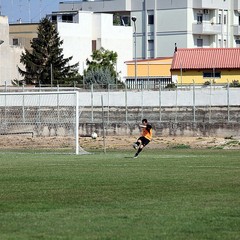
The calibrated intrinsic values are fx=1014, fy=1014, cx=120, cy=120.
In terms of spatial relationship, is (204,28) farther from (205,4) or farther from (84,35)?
(84,35)

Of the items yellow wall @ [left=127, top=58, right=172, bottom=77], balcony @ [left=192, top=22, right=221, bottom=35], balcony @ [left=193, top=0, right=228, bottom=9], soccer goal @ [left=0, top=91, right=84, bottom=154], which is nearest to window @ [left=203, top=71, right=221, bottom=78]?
yellow wall @ [left=127, top=58, right=172, bottom=77]

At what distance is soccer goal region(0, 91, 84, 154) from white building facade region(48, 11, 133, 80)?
49444mm

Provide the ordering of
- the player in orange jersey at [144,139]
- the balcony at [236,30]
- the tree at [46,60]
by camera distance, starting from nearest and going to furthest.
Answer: the player in orange jersey at [144,139] → the tree at [46,60] → the balcony at [236,30]

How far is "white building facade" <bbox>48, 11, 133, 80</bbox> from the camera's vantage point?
115287mm

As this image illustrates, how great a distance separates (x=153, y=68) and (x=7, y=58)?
50.4 ft

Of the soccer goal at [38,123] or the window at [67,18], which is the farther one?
the window at [67,18]

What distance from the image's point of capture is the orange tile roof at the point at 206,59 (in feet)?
318

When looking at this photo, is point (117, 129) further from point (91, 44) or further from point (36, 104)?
point (91, 44)

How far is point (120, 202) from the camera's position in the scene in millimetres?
20188

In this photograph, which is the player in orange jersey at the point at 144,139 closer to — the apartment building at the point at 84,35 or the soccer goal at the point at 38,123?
the soccer goal at the point at 38,123

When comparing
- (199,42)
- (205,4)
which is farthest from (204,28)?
(199,42)

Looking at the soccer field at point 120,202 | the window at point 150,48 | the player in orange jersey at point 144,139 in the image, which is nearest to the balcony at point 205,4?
the window at point 150,48

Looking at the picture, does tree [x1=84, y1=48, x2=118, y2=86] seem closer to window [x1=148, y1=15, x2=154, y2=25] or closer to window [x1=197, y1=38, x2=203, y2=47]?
window [x1=148, y1=15, x2=154, y2=25]

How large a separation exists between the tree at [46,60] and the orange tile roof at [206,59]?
12.8 metres
